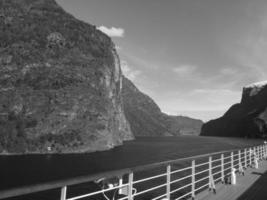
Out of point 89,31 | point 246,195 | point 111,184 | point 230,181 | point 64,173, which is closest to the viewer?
point 111,184

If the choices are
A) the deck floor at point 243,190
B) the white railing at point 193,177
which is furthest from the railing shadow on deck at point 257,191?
the white railing at point 193,177

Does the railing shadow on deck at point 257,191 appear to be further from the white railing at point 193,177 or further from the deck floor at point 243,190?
the white railing at point 193,177

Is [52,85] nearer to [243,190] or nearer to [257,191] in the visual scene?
[243,190]

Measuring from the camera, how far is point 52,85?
330 ft

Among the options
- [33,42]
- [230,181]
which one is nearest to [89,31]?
[33,42]

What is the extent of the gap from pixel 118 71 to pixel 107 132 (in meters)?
51.3

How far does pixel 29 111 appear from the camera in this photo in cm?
9344

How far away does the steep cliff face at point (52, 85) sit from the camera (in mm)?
89875

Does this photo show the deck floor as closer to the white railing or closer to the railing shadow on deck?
the railing shadow on deck

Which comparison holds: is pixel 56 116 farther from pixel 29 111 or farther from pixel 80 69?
pixel 80 69

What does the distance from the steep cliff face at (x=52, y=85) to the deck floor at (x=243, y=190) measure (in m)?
80.5

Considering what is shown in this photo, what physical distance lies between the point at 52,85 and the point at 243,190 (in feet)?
316

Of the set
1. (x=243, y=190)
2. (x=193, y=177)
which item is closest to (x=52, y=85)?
(x=243, y=190)

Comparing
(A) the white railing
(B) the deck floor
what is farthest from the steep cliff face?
(B) the deck floor
